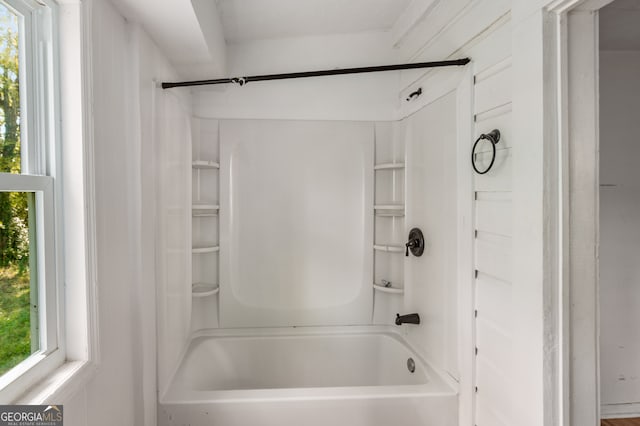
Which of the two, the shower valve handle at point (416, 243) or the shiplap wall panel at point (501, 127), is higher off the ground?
the shiplap wall panel at point (501, 127)

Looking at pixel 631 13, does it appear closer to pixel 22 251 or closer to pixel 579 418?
pixel 579 418

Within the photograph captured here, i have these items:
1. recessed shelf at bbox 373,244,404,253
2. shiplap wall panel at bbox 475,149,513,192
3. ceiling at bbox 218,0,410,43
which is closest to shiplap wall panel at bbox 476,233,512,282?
shiplap wall panel at bbox 475,149,513,192

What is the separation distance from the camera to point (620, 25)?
1.95m

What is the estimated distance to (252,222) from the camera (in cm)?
233

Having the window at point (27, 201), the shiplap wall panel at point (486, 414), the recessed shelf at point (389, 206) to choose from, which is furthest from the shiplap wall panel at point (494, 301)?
the window at point (27, 201)

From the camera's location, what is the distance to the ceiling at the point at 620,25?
175 centimetres

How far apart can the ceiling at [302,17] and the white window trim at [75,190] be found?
3.14 feet

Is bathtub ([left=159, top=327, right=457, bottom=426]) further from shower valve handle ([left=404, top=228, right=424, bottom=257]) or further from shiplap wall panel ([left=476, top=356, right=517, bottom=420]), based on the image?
shower valve handle ([left=404, top=228, right=424, bottom=257])

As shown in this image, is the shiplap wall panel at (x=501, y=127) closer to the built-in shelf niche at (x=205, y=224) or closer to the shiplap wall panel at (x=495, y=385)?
the shiplap wall panel at (x=495, y=385)

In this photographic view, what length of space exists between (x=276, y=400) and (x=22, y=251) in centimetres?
115

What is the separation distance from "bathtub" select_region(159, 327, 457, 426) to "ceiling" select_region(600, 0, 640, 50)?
2.07m

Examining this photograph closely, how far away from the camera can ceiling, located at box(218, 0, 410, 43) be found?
185 centimetres

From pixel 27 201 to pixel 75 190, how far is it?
122mm

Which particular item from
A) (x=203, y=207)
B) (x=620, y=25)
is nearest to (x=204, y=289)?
(x=203, y=207)
